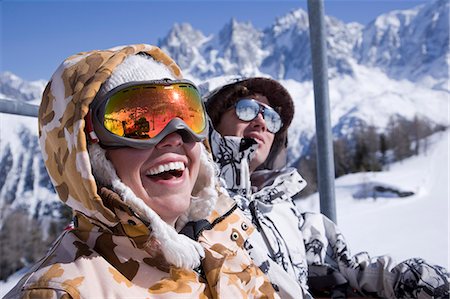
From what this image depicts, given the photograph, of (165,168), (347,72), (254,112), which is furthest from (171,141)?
(347,72)

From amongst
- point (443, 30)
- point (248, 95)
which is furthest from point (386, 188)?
point (443, 30)

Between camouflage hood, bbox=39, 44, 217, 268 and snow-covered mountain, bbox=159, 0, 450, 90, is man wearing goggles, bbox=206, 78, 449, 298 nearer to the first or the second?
camouflage hood, bbox=39, 44, 217, 268

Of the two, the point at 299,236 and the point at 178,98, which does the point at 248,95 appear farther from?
the point at 178,98

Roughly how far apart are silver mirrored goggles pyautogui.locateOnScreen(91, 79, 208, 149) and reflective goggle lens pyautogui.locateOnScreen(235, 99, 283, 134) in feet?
2.59

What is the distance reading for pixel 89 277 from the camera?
1.05 metres

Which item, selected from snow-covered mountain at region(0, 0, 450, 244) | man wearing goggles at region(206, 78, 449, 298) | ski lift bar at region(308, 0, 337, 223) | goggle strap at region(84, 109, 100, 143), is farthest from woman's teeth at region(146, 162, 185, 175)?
snow-covered mountain at region(0, 0, 450, 244)

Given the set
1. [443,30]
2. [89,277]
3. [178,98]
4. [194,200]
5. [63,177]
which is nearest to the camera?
[89,277]

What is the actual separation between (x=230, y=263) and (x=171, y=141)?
0.41 m

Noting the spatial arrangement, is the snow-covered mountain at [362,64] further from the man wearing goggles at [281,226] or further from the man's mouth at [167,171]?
the man's mouth at [167,171]

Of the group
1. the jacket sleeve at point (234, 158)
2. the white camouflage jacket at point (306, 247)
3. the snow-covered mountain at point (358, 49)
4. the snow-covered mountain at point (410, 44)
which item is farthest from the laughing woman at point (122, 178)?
the snow-covered mountain at point (358, 49)

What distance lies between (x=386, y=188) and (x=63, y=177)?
1057 inches

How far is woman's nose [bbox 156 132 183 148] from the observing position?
1215 millimetres

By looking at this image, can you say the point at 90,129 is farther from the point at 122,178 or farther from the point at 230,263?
the point at 230,263

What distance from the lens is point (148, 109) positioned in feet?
4.03
